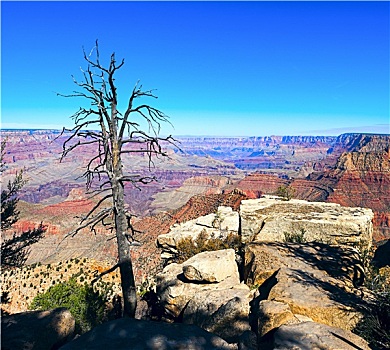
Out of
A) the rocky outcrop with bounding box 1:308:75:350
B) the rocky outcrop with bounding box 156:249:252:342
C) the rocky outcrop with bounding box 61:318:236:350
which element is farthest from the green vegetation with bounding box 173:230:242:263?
the rocky outcrop with bounding box 61:318:236:350

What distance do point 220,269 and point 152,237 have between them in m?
41.2

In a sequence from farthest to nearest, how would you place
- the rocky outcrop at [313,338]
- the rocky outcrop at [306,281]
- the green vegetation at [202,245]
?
the green vegetation at [202,245] → the rocky outcrop at [306,281] → the rocky outcrop at [313,338]

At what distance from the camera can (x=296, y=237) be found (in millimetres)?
15805

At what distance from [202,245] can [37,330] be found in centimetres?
1031

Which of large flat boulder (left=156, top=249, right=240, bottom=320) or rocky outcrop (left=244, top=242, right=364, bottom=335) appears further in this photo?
large flat boulder (left=156, top=249, right=240, bottom=320)

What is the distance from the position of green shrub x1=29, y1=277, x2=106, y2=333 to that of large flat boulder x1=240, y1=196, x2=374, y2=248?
7726 mm

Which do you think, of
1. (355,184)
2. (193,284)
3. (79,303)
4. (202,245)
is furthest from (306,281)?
(355,184)

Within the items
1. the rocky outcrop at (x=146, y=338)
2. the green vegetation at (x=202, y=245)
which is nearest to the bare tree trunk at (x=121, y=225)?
the rocky outcrop at (x=146, y=338)

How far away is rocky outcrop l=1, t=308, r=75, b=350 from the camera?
7.89 metres

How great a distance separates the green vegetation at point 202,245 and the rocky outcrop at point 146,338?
9715 millimetres

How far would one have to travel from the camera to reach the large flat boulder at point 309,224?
15.7 meters

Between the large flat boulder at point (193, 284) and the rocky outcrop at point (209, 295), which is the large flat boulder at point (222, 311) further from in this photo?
the large flat boulder at point (193, 284)

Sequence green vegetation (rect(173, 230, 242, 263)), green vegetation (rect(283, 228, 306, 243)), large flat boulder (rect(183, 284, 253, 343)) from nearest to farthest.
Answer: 1. large flat boulder (rect(183, 284, 253, 343))
2. green vegetation (rect(283, 228, 306, 243))
3. green vegetation (rect(173, 230, 242, 263))

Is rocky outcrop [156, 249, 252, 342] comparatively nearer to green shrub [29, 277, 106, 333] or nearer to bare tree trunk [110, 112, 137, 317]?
bare tree trunk [110, 112, 137, 317]
